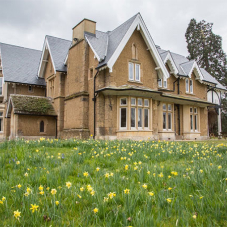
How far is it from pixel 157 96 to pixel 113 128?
469 centimetres

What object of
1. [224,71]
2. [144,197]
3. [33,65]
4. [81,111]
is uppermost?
[224,71]

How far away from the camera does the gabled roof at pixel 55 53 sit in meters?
22.2

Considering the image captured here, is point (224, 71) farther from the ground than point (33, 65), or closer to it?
farther from the ground

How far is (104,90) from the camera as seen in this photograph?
16.3m

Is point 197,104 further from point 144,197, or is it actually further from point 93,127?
point 144,197

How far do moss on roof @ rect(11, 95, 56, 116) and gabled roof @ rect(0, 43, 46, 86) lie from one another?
308 cm

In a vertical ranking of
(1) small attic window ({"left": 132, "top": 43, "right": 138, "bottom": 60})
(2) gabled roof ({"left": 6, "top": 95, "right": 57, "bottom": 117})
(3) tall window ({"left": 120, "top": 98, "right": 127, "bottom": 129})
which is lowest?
(3) tall window ({"left": 120, "top": 98, "right": 127, "bottom": 129})

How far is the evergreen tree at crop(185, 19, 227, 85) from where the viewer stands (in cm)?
4231

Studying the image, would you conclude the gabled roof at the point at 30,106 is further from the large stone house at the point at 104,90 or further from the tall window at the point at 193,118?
the tall window at the point at 193,118

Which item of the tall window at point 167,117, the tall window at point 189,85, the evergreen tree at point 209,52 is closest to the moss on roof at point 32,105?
the tall window at point 167,117

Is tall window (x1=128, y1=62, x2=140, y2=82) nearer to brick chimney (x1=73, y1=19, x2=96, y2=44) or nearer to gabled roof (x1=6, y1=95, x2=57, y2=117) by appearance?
brick chimney (x1=73, y1=19, x2=96, y2=44)

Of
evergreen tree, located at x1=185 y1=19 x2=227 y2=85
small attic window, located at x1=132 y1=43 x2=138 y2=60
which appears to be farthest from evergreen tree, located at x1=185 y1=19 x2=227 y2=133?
small attic window, located at x1=132 y1=43 x2=138 y2=60

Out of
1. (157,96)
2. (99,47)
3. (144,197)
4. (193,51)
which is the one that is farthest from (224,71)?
(144,197)

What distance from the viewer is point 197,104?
2352cm
